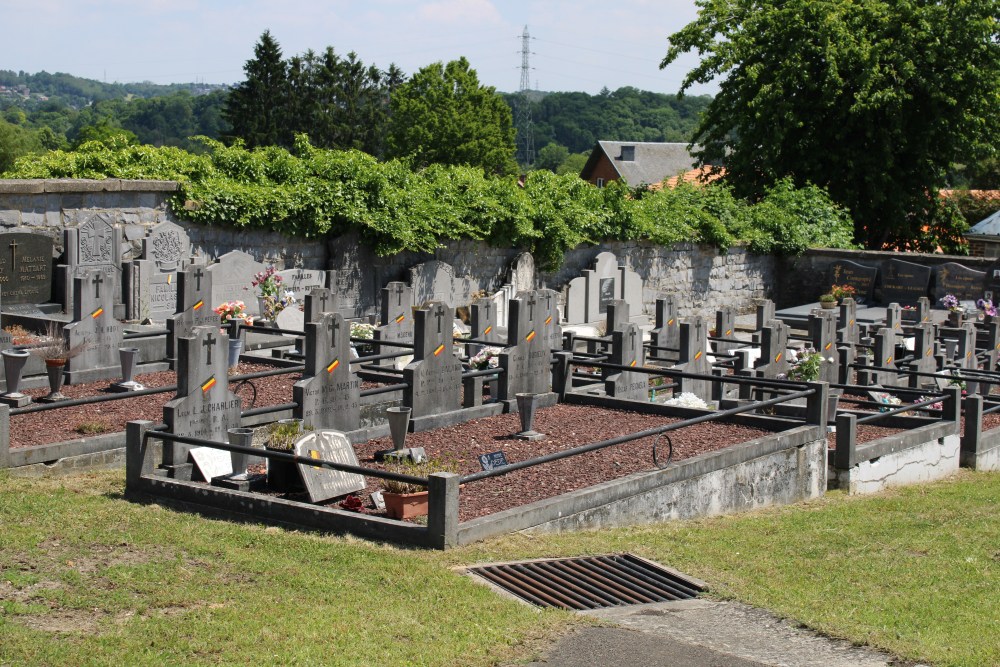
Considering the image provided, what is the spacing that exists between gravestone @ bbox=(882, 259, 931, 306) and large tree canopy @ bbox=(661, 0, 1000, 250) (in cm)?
530

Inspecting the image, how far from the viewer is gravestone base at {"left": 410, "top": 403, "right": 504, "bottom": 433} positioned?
40.1 ft

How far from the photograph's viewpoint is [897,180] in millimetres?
33156

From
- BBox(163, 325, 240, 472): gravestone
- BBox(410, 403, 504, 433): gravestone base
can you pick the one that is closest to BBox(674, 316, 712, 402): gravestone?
BBox(410, 403, 504, 433): gravestone base

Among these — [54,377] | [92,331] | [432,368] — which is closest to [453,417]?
[432,368]

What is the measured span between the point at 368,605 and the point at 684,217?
22.6 m

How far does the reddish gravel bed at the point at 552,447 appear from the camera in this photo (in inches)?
376

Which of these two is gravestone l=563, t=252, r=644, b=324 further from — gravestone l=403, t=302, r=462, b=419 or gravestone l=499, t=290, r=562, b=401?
gravestone l=403, t=302, r=462, b=419

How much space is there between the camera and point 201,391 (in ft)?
33.7

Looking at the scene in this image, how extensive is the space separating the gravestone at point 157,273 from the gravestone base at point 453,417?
7.08 metres

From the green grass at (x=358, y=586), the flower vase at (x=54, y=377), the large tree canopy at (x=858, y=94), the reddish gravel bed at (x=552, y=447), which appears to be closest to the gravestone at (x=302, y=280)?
the flower vase at (x=54, y=377)

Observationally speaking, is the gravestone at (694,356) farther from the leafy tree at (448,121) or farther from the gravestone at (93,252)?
the leafy tree at (448,121)

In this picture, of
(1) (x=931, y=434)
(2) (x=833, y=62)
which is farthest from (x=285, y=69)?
(1) (x=931, y=434)

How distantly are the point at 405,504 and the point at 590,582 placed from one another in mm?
1597

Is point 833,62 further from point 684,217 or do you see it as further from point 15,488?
point 15,488
